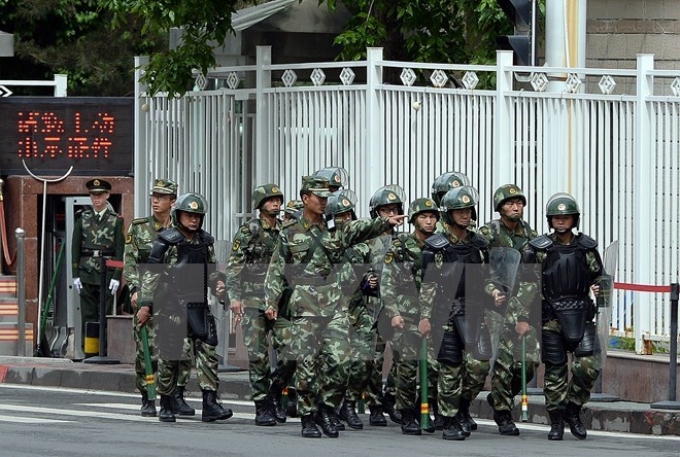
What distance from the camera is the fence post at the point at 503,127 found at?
57.5 feet

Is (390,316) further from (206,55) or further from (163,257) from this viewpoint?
(206,55)

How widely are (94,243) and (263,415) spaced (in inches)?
236

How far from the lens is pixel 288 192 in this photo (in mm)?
19547

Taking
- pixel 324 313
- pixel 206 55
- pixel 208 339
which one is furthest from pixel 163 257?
pixel 206 55

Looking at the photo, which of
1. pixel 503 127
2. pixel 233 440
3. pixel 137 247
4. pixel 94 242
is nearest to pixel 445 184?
pixel 503 127

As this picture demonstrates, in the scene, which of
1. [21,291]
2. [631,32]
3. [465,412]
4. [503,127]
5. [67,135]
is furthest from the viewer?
[67,135]

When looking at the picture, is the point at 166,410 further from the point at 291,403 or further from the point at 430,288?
the point at 430,288

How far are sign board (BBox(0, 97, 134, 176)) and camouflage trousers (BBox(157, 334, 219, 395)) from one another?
23.9 feet

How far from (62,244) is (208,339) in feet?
25.1

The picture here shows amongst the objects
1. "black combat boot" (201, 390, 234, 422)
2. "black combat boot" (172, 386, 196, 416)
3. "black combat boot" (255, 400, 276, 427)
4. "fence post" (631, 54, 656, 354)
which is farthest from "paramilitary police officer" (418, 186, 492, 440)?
"black combat boot" (172, 386, 196, 416)

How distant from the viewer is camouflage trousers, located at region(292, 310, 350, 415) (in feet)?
47.2

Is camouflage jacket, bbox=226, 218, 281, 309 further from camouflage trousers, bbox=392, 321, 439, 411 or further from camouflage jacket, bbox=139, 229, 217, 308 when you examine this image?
camouflage trousers, bbox=392, 321, 439, 411

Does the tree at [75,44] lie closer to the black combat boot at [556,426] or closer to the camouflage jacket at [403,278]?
the camouflage jacket at [403,278]

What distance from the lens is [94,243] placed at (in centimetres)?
2092
